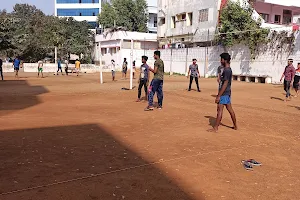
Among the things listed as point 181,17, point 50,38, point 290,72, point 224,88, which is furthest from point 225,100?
point 50,38

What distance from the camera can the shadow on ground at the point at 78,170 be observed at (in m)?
3.63

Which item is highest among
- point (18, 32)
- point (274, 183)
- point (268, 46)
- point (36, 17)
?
point (36, 17)

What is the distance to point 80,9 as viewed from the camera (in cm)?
6906

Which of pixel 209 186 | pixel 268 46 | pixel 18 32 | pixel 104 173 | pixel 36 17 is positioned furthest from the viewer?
pixel 36 17

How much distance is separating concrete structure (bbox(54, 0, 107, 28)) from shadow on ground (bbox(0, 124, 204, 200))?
66.1 m

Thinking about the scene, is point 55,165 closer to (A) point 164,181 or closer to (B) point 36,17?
(A) point 164,181

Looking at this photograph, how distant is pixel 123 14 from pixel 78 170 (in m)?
45.4

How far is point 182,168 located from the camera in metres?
4.55

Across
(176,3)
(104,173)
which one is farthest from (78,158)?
(176,3)

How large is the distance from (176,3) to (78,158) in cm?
3569

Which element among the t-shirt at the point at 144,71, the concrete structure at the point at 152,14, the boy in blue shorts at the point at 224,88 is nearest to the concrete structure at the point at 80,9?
the concrete structure at the point at 152,14

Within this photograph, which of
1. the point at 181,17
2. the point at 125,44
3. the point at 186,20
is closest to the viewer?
the point at 186,20

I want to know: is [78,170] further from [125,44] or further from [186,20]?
[125,44]

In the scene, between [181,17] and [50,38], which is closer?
[181,17]
